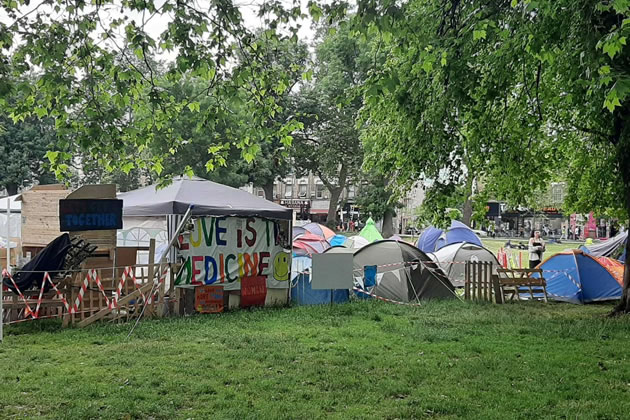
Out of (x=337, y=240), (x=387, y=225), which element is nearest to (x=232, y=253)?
(x=337, y=240)

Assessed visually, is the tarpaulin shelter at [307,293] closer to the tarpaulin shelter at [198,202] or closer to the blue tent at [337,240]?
the tarpaulin shelter at [198,202]

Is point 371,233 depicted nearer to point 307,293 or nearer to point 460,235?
point 460,235

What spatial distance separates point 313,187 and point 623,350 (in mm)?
63269

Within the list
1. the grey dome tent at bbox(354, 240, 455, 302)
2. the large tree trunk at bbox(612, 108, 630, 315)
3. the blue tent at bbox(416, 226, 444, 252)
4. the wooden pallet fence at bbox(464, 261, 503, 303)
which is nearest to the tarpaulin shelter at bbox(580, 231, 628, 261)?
the blue tent at bbox(416, 226, 444, 252)

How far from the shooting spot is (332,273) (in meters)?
11.8

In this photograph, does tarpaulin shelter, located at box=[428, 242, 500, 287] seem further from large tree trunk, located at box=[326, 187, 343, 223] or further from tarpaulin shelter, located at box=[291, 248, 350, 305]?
large tree trunk, located at box=[326, 187, 343, 223]

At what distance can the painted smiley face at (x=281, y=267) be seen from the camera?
12797 millimetres

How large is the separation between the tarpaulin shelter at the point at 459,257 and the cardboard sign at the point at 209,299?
757 cm

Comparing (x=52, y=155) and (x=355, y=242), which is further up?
(x=52, y=155)

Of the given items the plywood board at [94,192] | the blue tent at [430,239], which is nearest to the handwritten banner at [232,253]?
the plywood board at [94,192]

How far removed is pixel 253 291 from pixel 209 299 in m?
1.11

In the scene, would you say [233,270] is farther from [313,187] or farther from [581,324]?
[313,187]

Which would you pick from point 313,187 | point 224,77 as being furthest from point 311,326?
point 313,187

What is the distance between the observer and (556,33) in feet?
24.6
